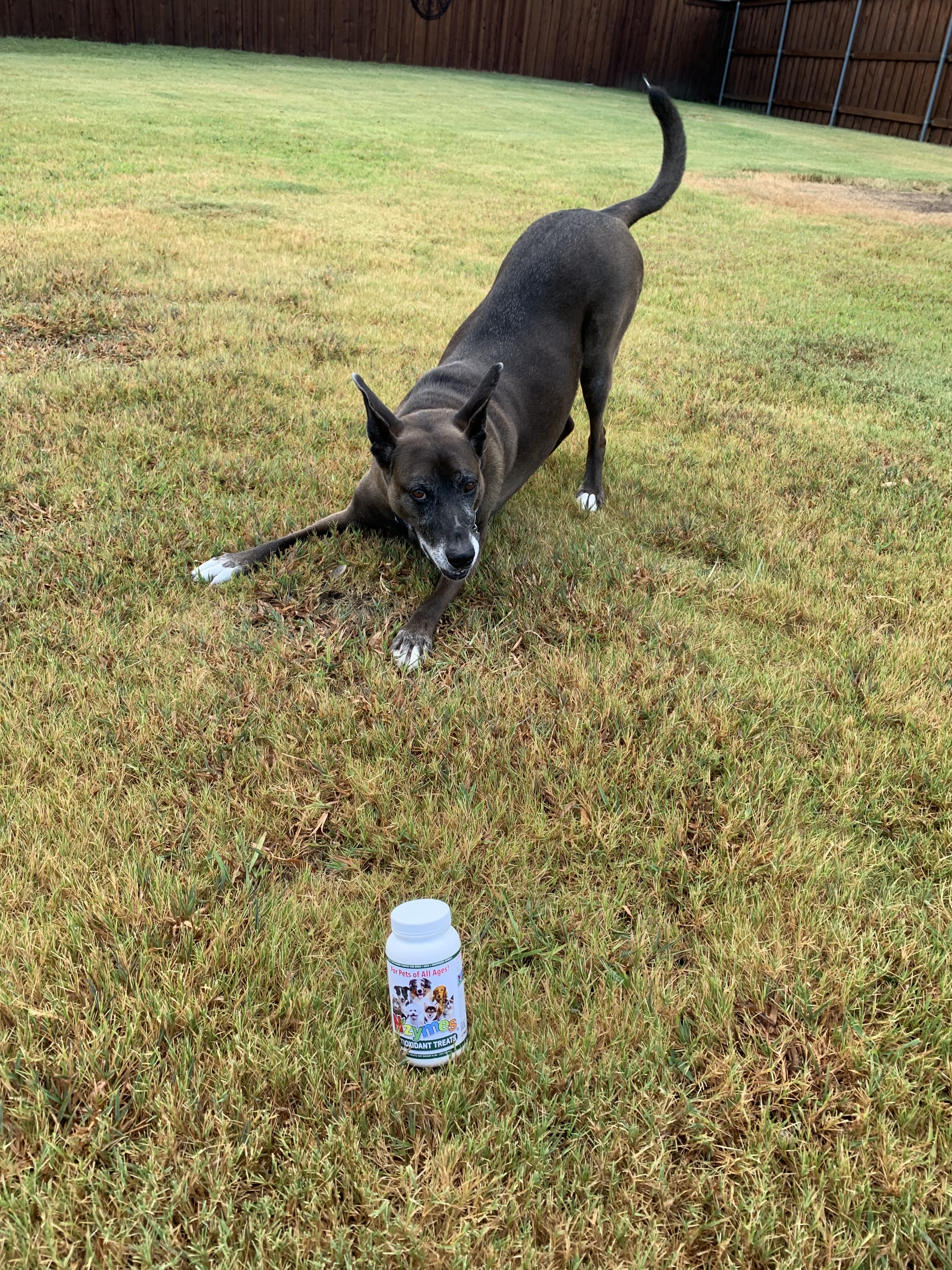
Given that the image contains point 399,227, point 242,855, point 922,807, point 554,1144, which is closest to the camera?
point 554,1144

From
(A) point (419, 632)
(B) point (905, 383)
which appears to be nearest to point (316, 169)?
(B) point (905, 383)

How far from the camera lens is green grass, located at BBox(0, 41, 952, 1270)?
1.58 metres

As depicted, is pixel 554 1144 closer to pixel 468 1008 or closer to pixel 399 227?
pixel 468 1008

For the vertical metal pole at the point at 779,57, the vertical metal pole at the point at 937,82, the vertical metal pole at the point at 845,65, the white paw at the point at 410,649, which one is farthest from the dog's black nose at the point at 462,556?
the vertical metal pole at the point at 779,57

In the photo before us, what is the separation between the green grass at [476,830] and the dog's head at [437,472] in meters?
0.30

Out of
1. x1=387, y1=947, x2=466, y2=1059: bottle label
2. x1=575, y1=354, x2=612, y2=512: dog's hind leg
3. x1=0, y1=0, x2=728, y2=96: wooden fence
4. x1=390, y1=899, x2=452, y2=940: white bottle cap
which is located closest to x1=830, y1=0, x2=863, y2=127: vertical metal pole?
x1=0, y1=0, x2=728, y2=96: wooden fence

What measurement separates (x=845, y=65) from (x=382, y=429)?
27.6 meters

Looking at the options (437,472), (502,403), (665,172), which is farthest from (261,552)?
(665,172)

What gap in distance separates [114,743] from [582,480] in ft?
9.62

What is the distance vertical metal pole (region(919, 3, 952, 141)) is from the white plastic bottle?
2625 cm

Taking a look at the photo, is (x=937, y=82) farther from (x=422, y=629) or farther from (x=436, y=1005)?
(x=436, y=1005)

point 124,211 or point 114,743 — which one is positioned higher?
point 124,211

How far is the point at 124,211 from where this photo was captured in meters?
8.38

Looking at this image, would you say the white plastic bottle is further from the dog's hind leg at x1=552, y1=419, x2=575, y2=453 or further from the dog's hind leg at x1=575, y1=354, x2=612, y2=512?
the dog's hind leg at x1=552, y1=419, x2=575, y2=453
